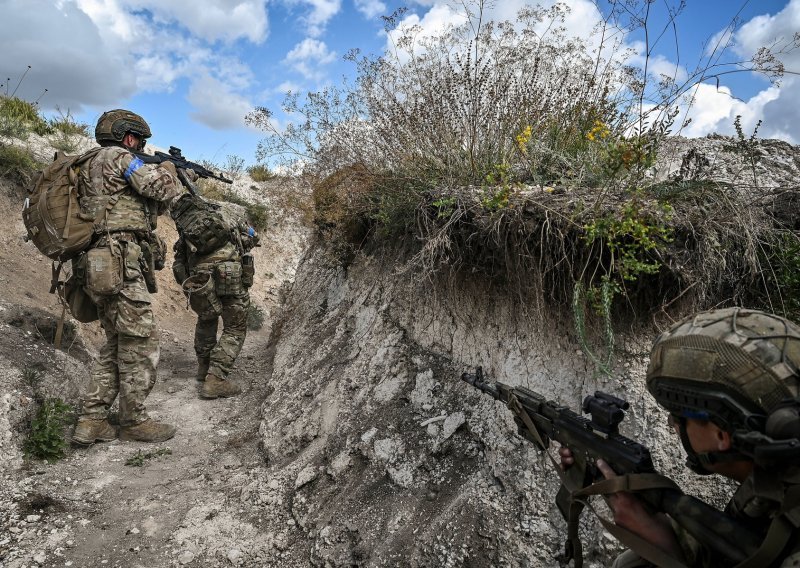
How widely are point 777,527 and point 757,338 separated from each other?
1.59 ft

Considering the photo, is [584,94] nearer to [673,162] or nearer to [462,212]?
[673,162]

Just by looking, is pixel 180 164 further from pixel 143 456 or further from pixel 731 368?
pixel 731 368

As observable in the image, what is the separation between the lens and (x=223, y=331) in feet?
20.3

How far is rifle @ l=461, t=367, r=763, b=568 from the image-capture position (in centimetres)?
143

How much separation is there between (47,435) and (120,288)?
1283 millimetres

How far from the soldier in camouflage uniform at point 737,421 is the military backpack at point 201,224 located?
5.02 metres

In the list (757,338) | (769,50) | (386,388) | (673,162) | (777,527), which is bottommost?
(386,388)

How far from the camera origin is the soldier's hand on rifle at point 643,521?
1600mm

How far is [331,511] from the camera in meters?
3.21

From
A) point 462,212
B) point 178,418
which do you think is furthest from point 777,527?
point 178,418

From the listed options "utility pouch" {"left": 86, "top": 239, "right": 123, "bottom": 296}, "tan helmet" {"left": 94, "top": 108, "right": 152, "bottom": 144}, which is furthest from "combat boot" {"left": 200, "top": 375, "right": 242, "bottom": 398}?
"tan helmet" {"left": 94, "top": 108, "right": 152, "bottom": 144}

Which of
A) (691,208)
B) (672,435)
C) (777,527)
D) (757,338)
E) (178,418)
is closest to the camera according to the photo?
(777,527)

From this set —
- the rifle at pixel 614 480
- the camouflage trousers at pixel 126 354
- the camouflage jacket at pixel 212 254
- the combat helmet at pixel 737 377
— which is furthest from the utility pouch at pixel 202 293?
the combat helmet at pixel 737 377

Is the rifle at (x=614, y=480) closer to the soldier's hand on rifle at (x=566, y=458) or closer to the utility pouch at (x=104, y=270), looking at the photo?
the soldier's hand on rifle at (x=566, y=458)
